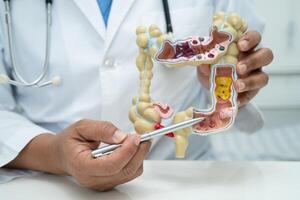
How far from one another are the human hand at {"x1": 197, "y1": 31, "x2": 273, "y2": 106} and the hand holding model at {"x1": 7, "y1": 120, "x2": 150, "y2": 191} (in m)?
0.16

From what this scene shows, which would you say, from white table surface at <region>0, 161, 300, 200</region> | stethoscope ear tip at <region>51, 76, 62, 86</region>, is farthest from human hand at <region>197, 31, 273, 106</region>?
stethoscope ear tip at <region>51, 76, 62, 86</region>

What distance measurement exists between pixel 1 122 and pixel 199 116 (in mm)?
317

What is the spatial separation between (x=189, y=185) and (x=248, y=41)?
0.21m

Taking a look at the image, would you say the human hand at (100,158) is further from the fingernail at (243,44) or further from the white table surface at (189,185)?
the fingernail at (243,44)

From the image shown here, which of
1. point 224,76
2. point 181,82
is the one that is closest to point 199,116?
point 224,76

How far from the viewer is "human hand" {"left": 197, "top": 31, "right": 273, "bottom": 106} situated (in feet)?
1.80

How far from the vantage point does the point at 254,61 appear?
1.87 feet

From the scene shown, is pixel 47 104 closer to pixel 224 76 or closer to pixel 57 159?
pixel 57 159

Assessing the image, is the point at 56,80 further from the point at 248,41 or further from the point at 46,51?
the point at 248,41

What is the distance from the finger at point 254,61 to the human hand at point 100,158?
0.55ft

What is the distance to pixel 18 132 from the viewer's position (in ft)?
2.04

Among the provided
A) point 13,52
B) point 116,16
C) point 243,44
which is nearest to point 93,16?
point 116,16

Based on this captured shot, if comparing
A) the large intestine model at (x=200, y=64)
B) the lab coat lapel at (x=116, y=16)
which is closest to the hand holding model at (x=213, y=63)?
the large intestine model at (x=200, y=64)

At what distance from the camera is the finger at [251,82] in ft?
1.77
